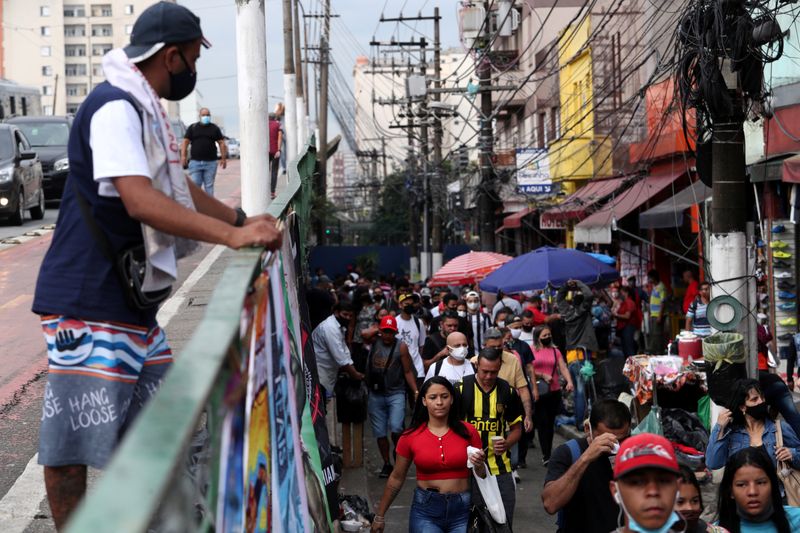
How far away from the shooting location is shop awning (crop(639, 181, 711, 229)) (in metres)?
20.3

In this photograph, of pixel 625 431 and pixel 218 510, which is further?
pixel 625 431

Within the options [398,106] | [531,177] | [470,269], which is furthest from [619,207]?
[398,106]

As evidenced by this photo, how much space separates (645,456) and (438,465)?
4007mm

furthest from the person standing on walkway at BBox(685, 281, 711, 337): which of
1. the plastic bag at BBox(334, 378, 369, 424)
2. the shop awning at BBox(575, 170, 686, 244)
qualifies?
the shop awning at BBox(575, 170, 686, 244)

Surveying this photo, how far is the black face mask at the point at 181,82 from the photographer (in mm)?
3805

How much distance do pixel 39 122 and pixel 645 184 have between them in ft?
46.8

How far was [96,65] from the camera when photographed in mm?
129125

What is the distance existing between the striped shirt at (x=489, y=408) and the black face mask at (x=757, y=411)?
1878 millimetres

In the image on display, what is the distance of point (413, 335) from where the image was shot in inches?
606

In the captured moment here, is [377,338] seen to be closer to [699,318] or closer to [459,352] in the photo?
[459,352]

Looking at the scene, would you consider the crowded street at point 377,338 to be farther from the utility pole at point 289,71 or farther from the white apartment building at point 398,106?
the white apartment building at point 398,106

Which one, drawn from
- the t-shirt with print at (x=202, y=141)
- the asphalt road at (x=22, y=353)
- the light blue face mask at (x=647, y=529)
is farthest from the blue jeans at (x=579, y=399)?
the light blue face mask at (x=647, y=529)

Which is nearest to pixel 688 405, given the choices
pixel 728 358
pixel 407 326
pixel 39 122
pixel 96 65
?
pixel 728 358

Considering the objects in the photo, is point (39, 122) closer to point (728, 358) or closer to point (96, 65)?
point (728, 358)
